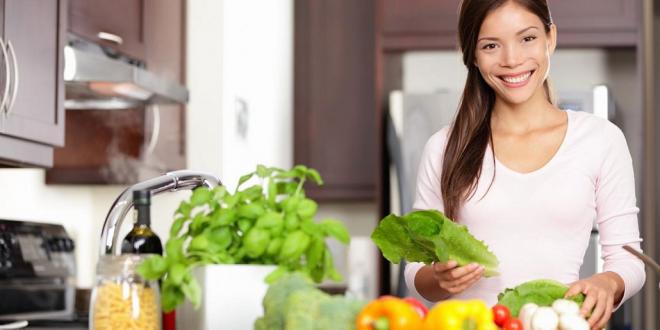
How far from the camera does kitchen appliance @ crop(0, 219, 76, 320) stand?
3.07m

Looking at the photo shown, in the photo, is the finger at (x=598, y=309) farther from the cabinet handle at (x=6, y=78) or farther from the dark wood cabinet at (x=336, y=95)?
the dark wood cabinet at (x=336, y=95)

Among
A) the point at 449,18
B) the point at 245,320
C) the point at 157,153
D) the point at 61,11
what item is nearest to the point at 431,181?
the point at 245,320

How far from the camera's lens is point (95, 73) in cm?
298

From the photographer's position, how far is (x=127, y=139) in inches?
141

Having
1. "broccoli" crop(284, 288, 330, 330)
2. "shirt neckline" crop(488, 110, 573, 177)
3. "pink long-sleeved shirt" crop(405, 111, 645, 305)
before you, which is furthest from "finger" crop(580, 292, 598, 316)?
"broccoli" crop(284, 288, 330, 330)

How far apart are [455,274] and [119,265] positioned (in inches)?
25.3

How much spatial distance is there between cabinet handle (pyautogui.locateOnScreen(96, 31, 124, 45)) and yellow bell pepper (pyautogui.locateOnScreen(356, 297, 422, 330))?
80.9 inches

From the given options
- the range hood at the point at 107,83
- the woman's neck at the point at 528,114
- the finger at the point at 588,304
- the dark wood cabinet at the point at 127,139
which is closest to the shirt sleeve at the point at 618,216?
the woman's neck at the point at 528,114

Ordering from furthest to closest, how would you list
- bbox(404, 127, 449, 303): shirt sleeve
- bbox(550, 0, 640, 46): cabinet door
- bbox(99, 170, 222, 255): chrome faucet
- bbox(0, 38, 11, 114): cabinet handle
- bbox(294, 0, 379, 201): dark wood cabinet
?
bbox(294, 0, 379, 201): dark wood cabinet → bbox(550, 0, 640, 46): cabinet door → bbox(0, 38, 11, 114): cabinet handle → bbox(404, 127, 449, 303): shirt sleeve → bbox(99, 170, 222, 255): chrome faucet

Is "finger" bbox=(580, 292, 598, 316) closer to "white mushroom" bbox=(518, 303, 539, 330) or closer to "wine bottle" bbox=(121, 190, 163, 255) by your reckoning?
"white mushroom" bbox=(518, 303, 539, 330)

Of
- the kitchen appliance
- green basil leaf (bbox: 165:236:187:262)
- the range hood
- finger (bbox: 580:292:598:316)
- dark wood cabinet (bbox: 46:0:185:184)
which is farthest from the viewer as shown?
dark wood cabinet (bbox: 46:0:185:184)

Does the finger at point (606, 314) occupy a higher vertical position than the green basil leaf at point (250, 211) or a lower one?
lower

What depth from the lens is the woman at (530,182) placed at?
2.07 metres

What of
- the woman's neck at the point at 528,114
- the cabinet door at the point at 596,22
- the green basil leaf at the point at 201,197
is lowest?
the green basil leaf at the point at 201,197
